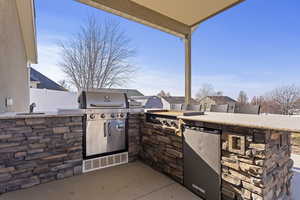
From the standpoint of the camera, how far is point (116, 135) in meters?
2.80

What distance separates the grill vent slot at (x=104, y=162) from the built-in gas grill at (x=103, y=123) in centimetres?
6

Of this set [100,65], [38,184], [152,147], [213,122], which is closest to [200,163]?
[213,122]

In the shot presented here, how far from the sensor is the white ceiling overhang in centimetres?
358

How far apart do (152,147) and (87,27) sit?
6.09 m

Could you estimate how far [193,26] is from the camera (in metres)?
4.80

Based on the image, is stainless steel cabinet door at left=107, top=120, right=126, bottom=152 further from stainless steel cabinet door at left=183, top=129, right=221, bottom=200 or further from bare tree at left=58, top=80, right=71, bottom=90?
bare tree at left=58, top=80, right=71, bottom=90

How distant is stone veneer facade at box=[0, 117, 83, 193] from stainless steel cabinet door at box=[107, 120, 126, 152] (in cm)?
46

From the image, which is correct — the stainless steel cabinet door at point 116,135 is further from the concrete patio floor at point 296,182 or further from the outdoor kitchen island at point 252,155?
the concrete patio floor at point 296,182

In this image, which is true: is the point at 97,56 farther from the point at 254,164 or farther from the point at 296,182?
the point at 296,182

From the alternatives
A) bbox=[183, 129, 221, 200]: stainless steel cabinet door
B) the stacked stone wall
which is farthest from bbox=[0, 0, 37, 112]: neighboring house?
the stacked stone wall

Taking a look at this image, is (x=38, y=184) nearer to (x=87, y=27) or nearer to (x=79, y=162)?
(x=79, y=162)

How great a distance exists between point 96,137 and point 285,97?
174 inches

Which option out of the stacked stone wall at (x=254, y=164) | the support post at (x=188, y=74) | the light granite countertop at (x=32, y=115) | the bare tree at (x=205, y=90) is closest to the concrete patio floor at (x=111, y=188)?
the stacked stone wall at (x=254, y=164)

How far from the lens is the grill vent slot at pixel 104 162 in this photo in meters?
2.53
